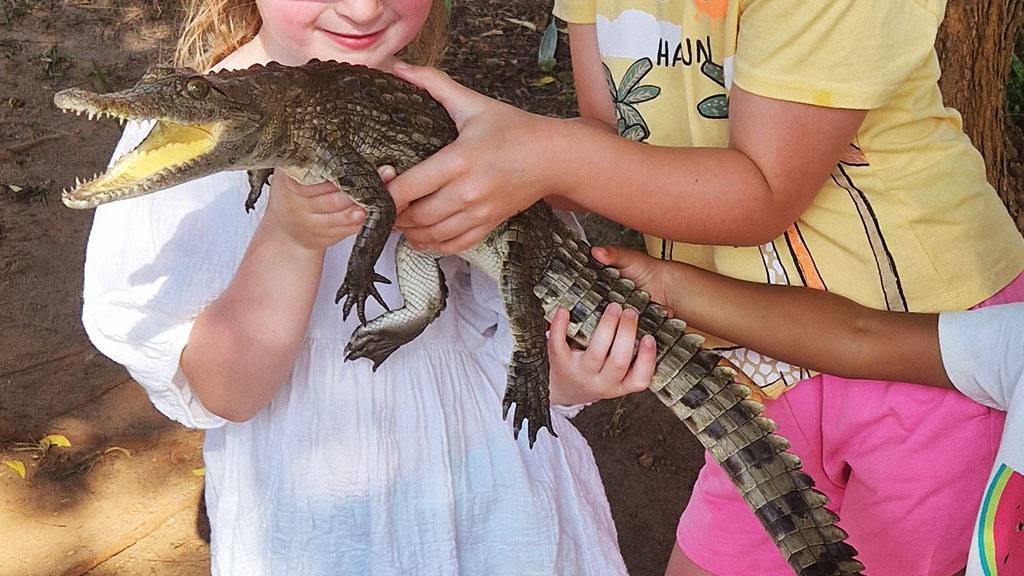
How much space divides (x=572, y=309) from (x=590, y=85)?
1.30 ft

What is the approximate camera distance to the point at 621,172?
1.19 m

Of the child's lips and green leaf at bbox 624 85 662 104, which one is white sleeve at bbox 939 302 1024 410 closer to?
green leaf at bbox 624 85 662 104

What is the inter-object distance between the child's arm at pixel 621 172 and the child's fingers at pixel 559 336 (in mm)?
212

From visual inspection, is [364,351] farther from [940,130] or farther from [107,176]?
[940,130]

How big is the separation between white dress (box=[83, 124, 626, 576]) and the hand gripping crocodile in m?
0.08

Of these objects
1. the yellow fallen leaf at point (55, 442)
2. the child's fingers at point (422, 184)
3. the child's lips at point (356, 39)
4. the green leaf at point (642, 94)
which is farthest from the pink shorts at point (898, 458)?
the yellow fallen leaf at point (55, 442)

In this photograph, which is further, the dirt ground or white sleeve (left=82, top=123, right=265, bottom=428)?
the dirt ground

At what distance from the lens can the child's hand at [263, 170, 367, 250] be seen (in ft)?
3.93

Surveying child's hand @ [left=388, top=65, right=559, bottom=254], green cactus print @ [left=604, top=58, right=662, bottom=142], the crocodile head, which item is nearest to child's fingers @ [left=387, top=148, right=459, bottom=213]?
child's hand @ [left=388, top=65, right=559, bottom=254]

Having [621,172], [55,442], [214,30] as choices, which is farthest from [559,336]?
[55,442]

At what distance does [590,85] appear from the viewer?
1.58 m

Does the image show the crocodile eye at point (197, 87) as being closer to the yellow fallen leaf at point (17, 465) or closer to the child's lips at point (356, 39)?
the child's lips at point (356, 39)

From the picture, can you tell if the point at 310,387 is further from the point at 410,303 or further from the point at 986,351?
the point at 986,351

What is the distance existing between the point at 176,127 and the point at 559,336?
584mm
